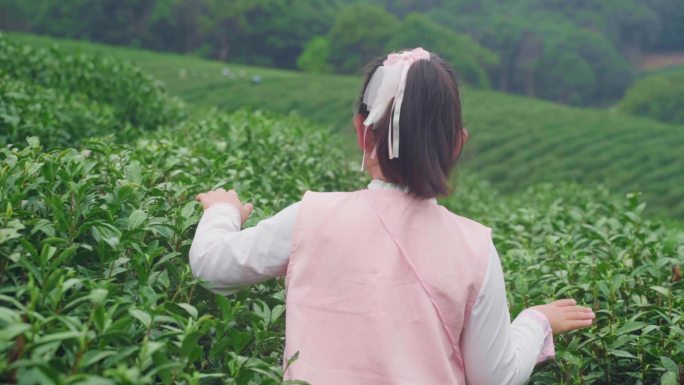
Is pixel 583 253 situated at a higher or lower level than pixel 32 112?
lower

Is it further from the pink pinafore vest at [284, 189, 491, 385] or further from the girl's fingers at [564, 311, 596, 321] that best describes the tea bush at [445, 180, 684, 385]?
the pink pinafore vest at [284, 189, 491, 385]

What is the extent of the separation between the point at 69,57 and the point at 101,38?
1348 inches

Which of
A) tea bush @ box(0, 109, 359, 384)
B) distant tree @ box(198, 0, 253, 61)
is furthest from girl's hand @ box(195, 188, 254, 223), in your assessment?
distant tree @ box(198, 0, 253, 61)

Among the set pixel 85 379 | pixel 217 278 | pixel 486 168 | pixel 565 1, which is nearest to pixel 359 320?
pixel 217 278

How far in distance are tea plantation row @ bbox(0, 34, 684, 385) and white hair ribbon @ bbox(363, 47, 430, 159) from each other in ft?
1.29

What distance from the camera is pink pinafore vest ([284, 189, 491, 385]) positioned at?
1.37m

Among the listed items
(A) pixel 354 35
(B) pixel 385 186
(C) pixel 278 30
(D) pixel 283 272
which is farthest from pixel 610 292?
(C) pixel 278 30

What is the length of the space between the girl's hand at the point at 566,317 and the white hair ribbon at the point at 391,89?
512mm

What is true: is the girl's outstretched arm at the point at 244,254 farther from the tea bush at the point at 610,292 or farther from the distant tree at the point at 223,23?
the distant tree at the point at 223,23

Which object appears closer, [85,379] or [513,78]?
[85,379]

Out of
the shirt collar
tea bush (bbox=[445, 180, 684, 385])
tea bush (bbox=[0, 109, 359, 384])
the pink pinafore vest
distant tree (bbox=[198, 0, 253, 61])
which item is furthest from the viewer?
distant tree (bbox=[198, 0, 253, 61])

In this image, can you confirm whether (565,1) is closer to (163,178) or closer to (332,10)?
(332,10)

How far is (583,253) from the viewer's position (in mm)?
2447

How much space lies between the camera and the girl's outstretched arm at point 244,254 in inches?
57.0
